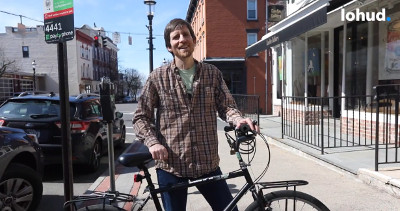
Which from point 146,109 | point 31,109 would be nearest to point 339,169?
point 146,109

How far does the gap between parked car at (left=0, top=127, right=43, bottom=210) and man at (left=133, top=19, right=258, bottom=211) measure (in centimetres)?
222

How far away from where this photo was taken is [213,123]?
7.77 feet

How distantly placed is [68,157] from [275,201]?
228 cm

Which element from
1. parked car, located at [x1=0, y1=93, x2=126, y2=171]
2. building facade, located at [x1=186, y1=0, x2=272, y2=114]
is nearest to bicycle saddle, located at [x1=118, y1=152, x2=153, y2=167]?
parked car, located at [x1=0, y1=93, x2=126, y2=171]

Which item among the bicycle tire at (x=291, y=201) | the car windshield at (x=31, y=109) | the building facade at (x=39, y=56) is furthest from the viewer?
the building facade at (x=39, y=56)

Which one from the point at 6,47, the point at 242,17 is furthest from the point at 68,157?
the point at 6,47

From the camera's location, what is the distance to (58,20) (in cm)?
353

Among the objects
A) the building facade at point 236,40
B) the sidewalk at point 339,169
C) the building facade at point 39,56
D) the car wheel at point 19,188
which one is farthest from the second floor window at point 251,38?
the building facade at point 39,56

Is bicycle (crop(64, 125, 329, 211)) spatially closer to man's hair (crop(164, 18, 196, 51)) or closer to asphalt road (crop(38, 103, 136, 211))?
man's hair (crop(164, 18, 196, 51))

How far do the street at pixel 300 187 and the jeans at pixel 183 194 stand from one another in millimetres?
504

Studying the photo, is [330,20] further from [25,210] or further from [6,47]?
[6,47]

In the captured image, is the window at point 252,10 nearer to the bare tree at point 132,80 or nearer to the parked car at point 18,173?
the parked car at point 18,173

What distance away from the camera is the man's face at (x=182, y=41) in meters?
2.26

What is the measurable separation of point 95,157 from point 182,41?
15.8ft
